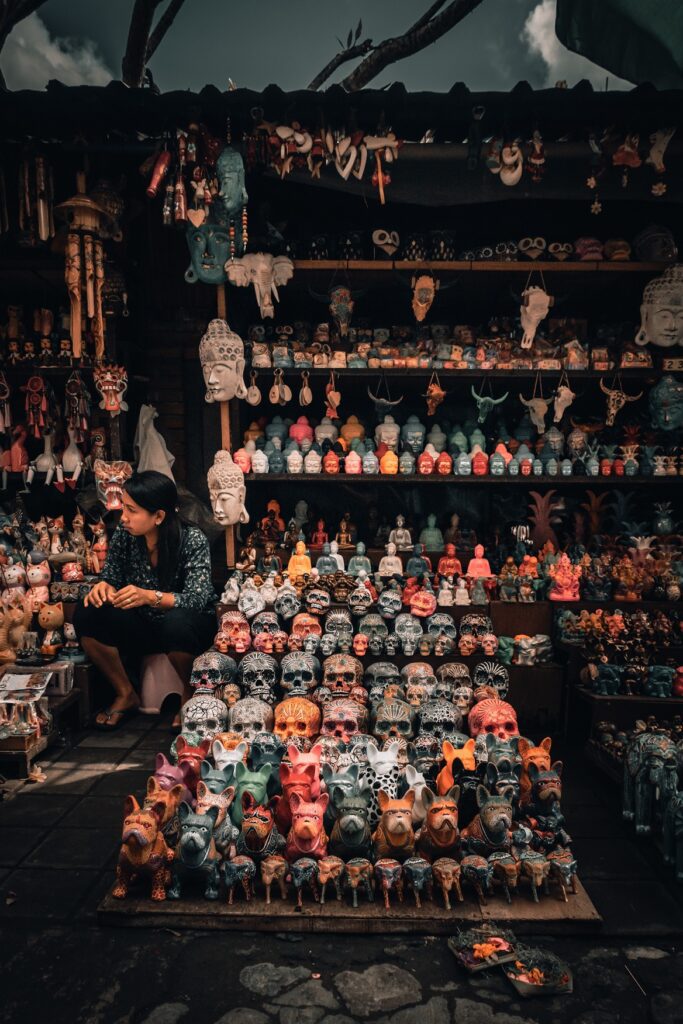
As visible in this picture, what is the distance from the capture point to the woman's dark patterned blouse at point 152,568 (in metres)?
4.64

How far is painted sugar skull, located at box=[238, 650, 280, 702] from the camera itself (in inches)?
158

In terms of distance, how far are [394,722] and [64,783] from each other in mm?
2011

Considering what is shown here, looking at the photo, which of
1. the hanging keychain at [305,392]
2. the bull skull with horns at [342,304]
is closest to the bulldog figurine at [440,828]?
the hanging keychain at [305,392]

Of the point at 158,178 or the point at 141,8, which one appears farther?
the point at 141,8

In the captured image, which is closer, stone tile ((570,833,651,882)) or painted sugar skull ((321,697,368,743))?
stone tile ((570,833,651,882))

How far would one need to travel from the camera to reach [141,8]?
23.4 feet

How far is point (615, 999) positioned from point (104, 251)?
216 inches

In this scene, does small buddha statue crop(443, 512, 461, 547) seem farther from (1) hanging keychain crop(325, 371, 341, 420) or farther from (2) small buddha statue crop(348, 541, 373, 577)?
(1) hanging keychain crop(325, 371, 341, 420)

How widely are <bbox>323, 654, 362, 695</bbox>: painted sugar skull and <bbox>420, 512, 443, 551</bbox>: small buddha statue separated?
5.16ft

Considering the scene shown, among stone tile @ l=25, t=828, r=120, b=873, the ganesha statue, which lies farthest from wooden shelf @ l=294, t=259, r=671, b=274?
stone tile @ l=25, t=828, r=120, b=873

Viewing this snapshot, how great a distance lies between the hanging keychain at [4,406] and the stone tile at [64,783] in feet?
9.38

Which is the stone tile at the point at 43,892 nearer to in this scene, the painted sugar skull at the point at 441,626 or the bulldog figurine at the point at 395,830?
the bulldog figurine at the point at 395,830

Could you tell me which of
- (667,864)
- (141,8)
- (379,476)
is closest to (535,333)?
(379,476)

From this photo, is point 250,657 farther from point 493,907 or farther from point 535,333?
point 535,333
